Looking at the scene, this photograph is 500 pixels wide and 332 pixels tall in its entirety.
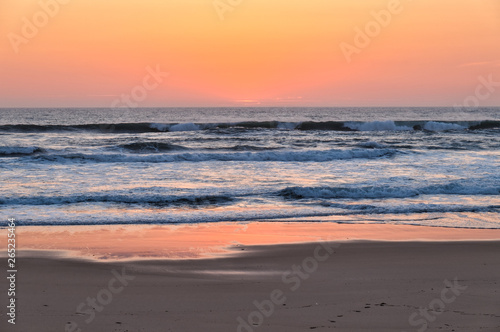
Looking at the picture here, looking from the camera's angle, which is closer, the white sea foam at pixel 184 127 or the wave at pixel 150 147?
the wave at pixel 150 147

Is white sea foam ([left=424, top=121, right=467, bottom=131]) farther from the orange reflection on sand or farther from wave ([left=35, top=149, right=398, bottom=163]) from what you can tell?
the orange reflection on sand

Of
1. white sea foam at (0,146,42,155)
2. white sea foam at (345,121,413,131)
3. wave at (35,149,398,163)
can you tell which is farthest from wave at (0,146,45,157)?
white sea foam at (345,121,413,131)

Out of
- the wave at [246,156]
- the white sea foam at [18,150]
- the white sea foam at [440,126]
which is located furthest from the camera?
the white sea foam at [440,126]

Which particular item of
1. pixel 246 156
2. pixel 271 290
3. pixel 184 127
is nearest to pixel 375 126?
pixel 184 127

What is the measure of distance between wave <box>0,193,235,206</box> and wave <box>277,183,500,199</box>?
6.08 ft

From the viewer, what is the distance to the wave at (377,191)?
41.5 ft

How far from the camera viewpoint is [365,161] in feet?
68.8

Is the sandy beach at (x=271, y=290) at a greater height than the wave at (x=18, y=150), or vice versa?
the wave at (x=18, y=150)

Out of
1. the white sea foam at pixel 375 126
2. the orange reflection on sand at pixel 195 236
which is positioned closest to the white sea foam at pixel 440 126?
the white sea foam at pixel 375 126

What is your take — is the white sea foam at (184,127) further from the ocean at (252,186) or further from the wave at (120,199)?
the wave at (120,199)

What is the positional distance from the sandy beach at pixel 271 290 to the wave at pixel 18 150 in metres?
18.9

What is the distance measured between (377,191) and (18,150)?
1956 centimetres

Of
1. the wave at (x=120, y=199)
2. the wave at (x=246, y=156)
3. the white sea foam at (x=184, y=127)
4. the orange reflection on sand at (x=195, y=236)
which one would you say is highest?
the white sea foam at (x=184, y=127)

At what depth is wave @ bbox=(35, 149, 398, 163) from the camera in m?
21.0
